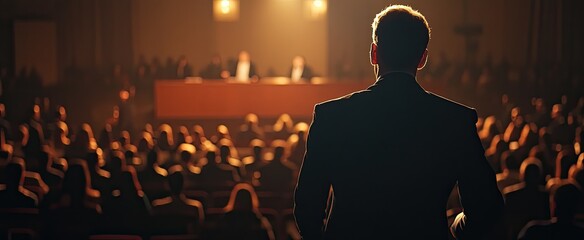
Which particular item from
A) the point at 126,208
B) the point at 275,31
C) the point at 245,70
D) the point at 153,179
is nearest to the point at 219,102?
the point at 245,70

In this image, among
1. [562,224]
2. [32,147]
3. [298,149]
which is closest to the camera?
[562,224]

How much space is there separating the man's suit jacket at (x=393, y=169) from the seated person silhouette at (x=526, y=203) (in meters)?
4.28

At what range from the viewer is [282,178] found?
8023mm

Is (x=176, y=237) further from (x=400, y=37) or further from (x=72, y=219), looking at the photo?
(x=400, y=37)

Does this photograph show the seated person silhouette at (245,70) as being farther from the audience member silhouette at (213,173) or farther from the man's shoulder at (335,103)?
the man's shoulder at (335,103)

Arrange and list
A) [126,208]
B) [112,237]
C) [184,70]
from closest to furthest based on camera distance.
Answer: [112,237]
[126,208]
[184,70]

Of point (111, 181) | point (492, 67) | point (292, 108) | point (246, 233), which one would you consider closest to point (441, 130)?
point (246, 233)

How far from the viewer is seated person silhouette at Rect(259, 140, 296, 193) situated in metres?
7.90

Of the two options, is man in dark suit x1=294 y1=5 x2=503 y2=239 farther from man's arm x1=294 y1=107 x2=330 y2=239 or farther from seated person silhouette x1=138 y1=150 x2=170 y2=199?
seated person silhouette x1=138 y1=150 x2=170 y2=199

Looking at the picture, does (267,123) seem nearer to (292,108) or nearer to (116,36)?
(292,108)

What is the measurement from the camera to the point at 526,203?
6.34m

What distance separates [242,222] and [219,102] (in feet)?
36.3

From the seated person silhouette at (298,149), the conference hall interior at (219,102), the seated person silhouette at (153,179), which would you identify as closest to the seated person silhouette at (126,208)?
the conference hall interior at (219,102)

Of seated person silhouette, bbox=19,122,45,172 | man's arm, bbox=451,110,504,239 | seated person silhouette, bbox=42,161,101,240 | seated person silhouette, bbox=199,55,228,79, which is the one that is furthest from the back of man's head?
seated person silhouette, bbox=199,55,228,79
